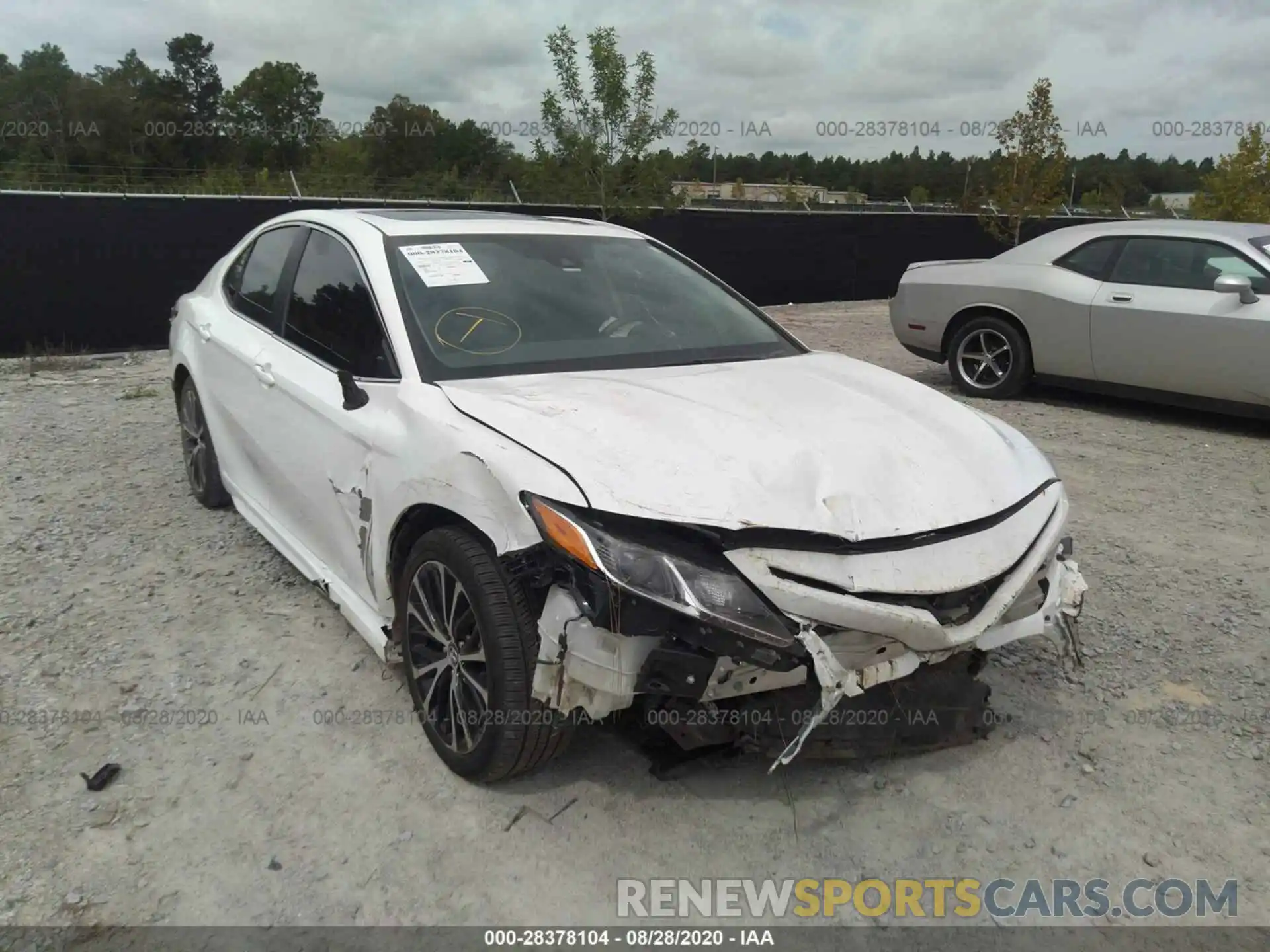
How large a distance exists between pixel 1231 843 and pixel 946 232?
1725 centimetres

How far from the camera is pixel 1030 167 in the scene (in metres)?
18.0

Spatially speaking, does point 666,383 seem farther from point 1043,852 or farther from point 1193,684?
point 1193,684

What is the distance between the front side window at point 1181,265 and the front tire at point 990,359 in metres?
0.90

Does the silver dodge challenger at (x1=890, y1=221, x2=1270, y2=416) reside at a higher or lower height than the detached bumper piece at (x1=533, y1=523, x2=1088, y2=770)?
higher

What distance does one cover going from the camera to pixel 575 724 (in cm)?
257

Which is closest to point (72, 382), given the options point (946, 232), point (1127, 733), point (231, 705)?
point (231, 705)

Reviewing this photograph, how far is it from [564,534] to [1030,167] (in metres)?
18.5

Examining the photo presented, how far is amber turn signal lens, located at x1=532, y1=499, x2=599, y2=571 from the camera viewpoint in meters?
2.21

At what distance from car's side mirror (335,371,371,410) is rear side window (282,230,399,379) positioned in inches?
2.5

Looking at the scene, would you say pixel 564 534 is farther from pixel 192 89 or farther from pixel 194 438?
pixel 192 89

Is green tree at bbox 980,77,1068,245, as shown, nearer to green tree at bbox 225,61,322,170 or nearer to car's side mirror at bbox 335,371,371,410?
car's side mirror at bbox 335,371,371,410

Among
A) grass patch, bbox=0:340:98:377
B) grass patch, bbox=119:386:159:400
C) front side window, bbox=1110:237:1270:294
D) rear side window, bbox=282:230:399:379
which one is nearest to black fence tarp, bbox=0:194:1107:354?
grass patch, bbox=0:340:98:377

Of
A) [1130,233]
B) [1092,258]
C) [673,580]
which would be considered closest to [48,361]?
[673,580]

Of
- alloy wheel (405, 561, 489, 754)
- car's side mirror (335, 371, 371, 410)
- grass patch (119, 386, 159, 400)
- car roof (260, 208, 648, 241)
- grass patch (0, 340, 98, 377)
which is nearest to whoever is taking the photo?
alloy wheel (405, 561, 489, 754)
